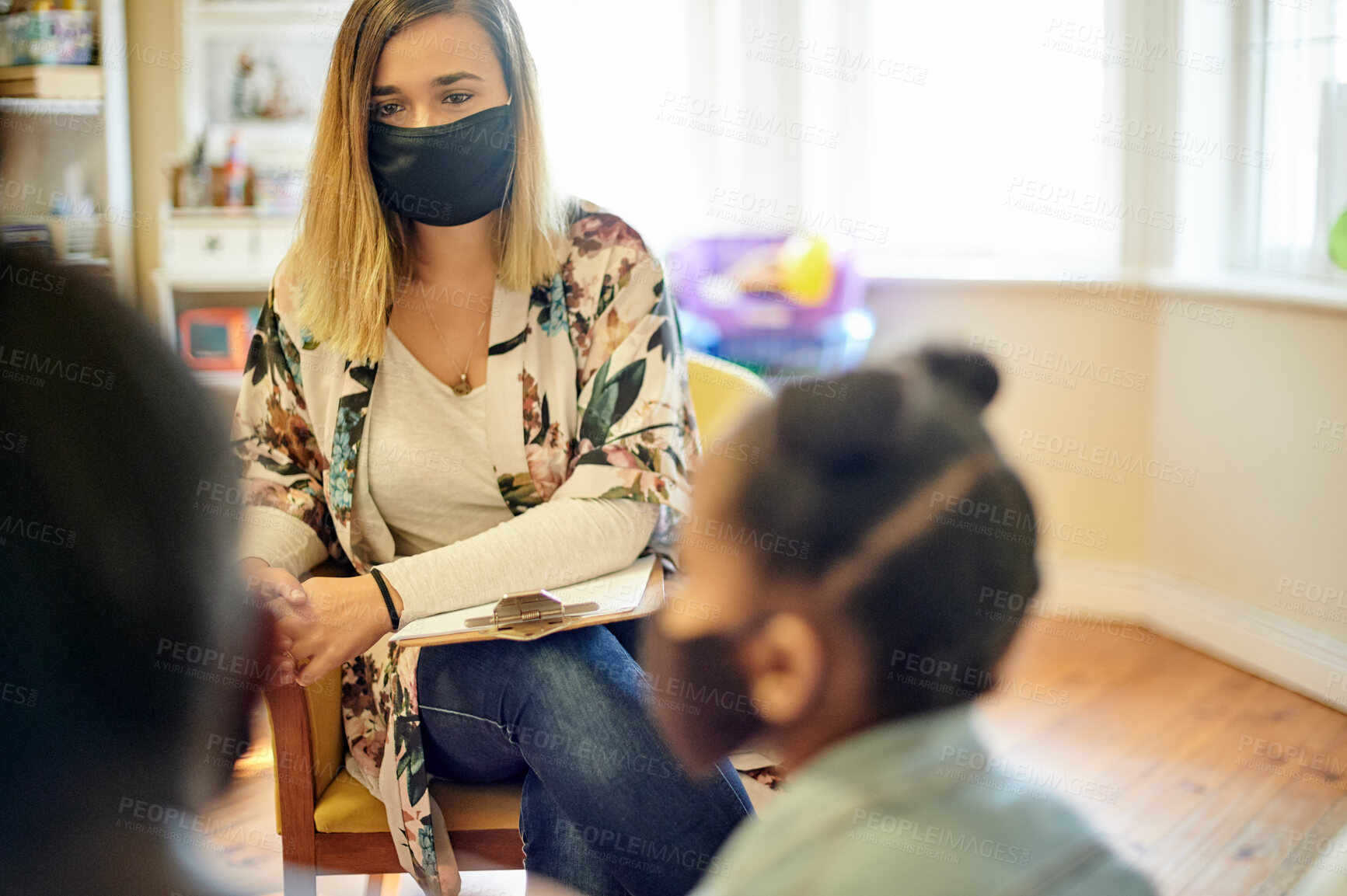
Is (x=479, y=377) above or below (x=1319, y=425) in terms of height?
above

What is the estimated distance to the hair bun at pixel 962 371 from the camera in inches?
17.4

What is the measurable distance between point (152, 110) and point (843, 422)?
3568 mm

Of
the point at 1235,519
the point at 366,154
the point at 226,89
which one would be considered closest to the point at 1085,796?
the point at 1235,519

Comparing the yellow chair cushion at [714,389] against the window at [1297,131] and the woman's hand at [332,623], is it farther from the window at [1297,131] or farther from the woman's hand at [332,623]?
the window at [1297,131]

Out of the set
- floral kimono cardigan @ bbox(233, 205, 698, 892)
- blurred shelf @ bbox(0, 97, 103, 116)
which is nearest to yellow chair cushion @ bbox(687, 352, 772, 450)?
floral kimono cardigan @ bbox(233, 205, 698, 892)

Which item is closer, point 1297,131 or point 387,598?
point 387,598

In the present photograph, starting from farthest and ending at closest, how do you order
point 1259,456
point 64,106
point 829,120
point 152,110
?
1. point 152,110
2. point 64,106
3. point 829,120
4. point 1259,456

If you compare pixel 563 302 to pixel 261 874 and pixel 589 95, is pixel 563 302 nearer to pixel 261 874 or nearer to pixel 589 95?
pixel 261 874

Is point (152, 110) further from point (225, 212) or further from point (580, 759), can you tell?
point (580, 759)

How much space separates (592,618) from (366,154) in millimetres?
644

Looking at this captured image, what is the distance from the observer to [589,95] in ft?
10.6

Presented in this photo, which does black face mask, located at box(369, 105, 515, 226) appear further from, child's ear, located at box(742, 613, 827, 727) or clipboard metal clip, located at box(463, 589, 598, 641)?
child's ear, located at box(742, 613, 827, 727)

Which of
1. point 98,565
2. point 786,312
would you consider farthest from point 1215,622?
point 98,565

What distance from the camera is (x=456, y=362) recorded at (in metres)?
1.43
